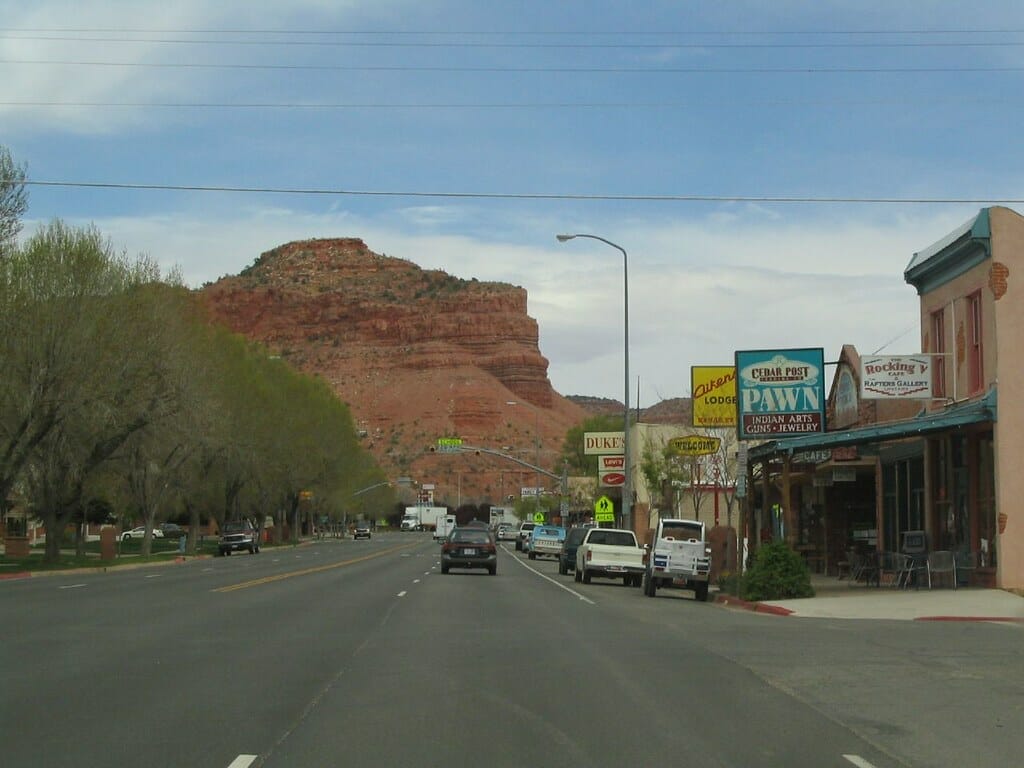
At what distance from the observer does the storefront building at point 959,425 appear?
90.0 ft

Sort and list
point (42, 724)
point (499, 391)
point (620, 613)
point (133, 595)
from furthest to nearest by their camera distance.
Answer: point (499, 391), point (133, 595), point (620, 613), point (42, 724)

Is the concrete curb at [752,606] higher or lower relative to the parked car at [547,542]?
lower

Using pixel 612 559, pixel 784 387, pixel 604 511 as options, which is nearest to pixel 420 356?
pixel 604 511

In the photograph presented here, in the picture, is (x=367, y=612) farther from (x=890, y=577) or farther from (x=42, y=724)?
(x=890, y=577)

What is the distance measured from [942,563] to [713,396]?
10.8m

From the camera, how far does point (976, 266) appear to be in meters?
29.2

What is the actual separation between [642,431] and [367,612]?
1947 inches

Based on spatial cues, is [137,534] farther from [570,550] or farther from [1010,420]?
[1010,420]

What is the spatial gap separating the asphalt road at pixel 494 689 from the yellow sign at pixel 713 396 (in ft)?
46.5

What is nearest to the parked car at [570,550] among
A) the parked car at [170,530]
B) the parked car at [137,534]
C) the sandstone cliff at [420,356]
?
the parked car at [137,534]

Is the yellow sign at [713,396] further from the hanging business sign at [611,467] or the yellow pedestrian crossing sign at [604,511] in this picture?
the hanging business sign at [611,467]

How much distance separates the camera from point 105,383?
148ft

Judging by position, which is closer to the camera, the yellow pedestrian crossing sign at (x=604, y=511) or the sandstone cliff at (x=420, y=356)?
the yellow pedestrian crossing sign at (x=604, y=511)

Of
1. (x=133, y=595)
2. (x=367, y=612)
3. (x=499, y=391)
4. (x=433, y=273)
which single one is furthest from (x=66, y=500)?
(x=433, y=273)
